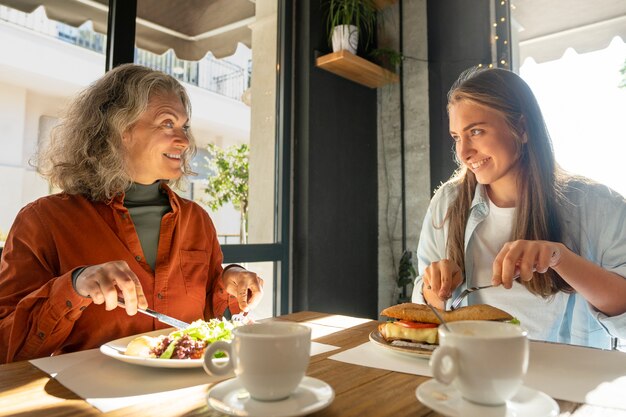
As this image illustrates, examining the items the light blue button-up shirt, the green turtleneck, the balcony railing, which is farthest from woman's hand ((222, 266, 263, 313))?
the balcony railing

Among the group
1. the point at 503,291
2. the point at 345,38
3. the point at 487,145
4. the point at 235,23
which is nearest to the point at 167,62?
the point at 235,23

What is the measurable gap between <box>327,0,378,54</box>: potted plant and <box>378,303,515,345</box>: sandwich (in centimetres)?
239

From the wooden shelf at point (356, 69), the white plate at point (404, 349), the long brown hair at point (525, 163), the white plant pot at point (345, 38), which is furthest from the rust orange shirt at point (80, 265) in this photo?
the white plant pot at point (345, 38)

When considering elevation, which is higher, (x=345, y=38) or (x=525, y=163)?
(x=345, y=38)

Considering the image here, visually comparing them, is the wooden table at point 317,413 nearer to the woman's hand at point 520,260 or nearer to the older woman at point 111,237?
the older woman at point 111,237

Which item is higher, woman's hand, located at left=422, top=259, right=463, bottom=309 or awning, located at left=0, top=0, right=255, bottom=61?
awning, located at left=0, top=0, right=255, bottom=61

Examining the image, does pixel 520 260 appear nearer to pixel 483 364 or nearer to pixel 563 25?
pixel 483 364

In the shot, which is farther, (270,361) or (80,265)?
(80,265)

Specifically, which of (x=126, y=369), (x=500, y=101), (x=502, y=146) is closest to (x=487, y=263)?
(x=502, y=146)

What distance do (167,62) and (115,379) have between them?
2008mm

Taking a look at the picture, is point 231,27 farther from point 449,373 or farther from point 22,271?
point 449,373

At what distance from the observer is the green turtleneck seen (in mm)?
1415

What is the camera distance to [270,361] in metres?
0.58

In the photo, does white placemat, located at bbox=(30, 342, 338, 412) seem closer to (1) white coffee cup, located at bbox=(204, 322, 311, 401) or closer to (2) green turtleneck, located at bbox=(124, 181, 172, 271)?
(1) white coffee cup, located at bbox=(204, 322, 311, 401)
